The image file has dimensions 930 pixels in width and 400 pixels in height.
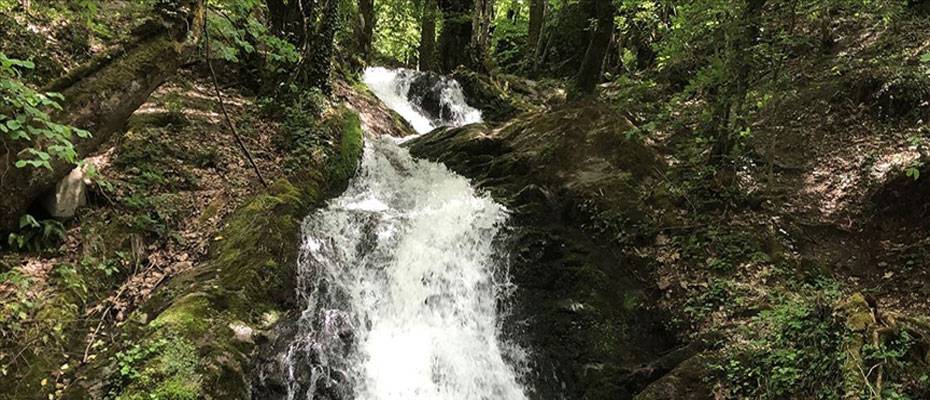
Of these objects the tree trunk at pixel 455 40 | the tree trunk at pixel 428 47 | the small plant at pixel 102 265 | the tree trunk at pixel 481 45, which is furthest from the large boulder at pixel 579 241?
the tree trunk at pixel 428 47

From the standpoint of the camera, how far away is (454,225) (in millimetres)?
8211

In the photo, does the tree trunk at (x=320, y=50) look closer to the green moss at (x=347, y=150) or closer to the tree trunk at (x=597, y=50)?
the green moss at (x=347, y=150)

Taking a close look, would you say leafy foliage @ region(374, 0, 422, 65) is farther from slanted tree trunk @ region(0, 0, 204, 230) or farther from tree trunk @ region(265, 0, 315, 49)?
slanted tree trunk @ region(0, 0, 204, 230)

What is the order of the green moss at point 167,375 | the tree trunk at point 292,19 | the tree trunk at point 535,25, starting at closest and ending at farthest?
the green moss at point 167,375, the tree trunk at point 292,19, the tree trunk at point 535,25

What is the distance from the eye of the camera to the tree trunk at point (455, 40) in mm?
17469

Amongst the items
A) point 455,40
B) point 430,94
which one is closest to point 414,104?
point 430,94

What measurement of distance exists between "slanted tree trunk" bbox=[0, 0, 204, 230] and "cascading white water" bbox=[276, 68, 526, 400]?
8.68ft

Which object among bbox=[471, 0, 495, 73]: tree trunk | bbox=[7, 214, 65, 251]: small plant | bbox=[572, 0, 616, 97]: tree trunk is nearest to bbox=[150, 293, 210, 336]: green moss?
bbox=[7, 214, 65, 251]: small plant

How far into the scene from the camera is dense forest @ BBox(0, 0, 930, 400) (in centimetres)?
494

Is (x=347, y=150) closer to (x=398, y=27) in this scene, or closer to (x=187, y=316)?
(x=187, y=316)

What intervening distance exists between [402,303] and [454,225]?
1.65 meters

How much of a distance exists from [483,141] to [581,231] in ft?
11.2

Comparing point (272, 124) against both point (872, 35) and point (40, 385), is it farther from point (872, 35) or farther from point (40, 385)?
point (872, 35)

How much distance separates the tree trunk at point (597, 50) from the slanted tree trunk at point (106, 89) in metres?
7.43
